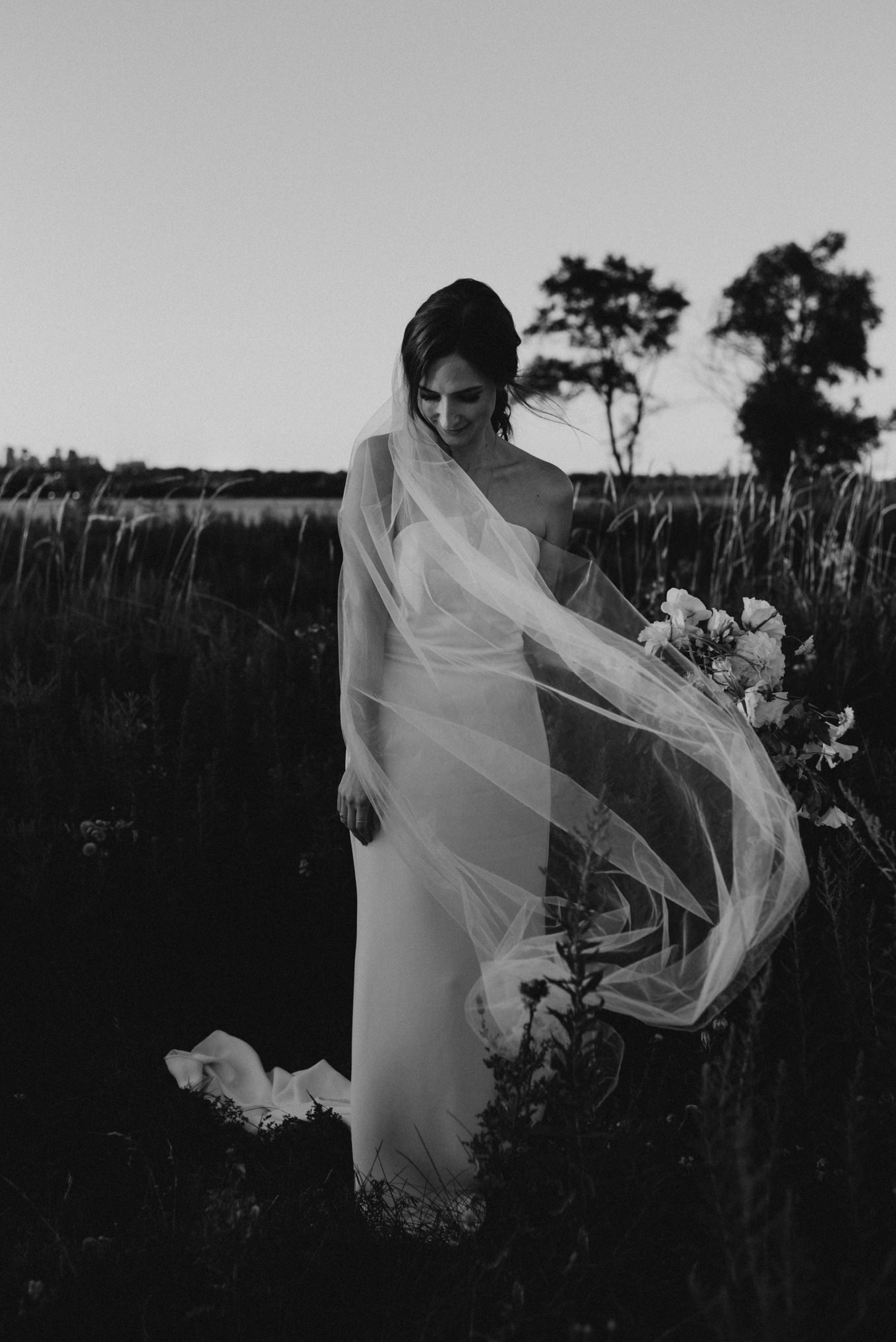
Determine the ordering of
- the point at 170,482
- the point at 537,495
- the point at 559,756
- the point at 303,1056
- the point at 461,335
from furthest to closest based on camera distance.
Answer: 1. the point at 170,482
2. the point at 303,1056
3. the point at 537,495
4. the point at 461,335
5. the point at 559,756

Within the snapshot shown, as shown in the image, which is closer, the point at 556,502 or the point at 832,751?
the point at 832,751

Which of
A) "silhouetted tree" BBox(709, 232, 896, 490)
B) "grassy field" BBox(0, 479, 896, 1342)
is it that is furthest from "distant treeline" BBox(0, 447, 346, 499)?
"silhouetted tree" BBox(709, 232, 896, 490)

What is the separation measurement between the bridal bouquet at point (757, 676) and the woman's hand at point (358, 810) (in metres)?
0.82

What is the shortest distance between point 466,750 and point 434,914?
17.2 inches

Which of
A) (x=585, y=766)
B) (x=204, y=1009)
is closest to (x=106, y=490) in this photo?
(x=204, y=1009)

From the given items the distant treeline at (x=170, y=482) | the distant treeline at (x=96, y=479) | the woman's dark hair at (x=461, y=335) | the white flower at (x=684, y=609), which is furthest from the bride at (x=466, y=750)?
the distant treeline at (x=96, y=479)

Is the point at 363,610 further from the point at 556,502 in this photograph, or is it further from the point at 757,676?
the point at 757,676

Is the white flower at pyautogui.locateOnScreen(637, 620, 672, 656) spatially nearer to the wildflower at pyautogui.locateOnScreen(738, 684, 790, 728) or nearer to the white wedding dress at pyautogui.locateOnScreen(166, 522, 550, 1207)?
the wildflower at pyautogui.locateOnScreen(738, 684, 790, 728)

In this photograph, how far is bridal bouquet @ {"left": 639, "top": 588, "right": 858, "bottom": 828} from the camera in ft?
8.39

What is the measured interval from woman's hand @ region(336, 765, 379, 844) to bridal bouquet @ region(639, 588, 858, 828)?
2.69 feet

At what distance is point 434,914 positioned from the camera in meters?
2.77

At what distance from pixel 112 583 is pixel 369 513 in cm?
545

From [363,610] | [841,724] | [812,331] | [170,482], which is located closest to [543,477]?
[363,610]

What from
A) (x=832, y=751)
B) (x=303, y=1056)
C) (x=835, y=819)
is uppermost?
(x=832, y=751)
